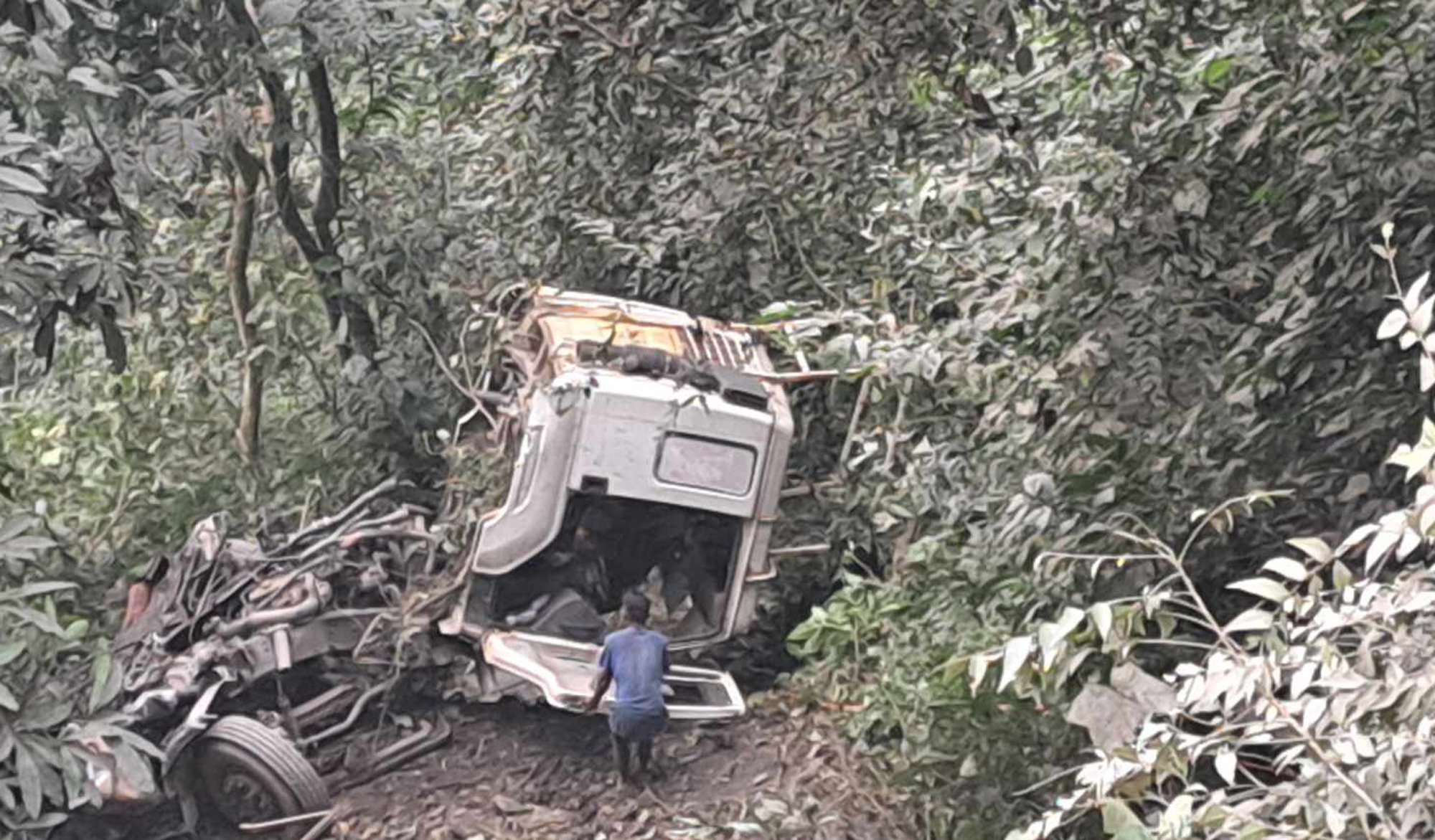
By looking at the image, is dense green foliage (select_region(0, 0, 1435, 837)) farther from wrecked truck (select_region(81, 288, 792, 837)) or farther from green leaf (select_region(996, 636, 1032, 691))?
wrecked truck (select_region(81, 288, 792, 837))

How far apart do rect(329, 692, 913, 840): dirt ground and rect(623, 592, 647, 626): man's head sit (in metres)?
0.80

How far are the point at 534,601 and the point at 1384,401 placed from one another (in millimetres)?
4839

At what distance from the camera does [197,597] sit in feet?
27.2

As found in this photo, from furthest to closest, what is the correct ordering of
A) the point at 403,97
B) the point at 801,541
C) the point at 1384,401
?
1. the point at 403,97
2. the point at 801,541
3. the point at 1384,401

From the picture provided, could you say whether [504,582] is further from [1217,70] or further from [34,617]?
[34,617]

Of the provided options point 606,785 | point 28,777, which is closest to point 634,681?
point 606,785

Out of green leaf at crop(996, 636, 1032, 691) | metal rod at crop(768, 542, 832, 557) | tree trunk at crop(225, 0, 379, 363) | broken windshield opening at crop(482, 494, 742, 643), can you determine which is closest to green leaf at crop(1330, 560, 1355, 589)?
green leaf at crop(996, 636, 1032, 691)

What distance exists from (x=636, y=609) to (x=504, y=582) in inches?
33.9

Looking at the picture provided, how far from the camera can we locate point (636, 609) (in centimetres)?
783

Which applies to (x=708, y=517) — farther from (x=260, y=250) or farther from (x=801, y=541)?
(x=260, y=250)

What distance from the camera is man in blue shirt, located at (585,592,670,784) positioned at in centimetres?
760

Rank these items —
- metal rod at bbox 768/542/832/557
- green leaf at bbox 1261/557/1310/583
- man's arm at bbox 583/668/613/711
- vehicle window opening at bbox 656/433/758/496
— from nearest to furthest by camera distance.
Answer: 1. green leaf at bbox 1261/557/1310/583
2. man's arm at bbox 583/668/613/711
3. vehicle window opening at bbox 656/433/758/496
4. metal rod at bbox 768/542/832/557

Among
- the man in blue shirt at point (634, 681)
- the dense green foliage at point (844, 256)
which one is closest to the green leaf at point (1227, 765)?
the dense green foliage at point (844, 256)

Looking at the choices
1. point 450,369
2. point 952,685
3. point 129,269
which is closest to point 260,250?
point 450,369
